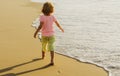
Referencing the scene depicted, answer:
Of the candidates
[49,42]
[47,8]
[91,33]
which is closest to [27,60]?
[49,42]

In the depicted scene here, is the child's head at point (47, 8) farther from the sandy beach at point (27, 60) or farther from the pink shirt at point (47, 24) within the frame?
the sandy beach at point (27, 60)

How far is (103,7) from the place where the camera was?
15.8 m

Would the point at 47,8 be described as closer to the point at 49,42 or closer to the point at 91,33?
the point at 49,42

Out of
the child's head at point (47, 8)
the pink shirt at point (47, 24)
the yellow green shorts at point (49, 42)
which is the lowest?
the yellow green shorts at point (49, 42)

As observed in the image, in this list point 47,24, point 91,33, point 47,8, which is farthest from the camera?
point 91,33

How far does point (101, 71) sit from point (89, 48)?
1.71m

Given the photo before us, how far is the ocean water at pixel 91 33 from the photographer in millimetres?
8195

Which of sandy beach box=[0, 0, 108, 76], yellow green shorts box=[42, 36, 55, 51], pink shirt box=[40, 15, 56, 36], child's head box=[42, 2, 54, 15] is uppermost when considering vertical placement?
child's head box=[42, 2, 54, 15]

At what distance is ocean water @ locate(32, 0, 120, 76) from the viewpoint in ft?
26.9

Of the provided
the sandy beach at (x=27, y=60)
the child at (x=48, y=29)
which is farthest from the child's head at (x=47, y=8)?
the sandy beach at (x=27, y=60)

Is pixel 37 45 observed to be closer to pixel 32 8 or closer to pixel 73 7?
pixel 32 8

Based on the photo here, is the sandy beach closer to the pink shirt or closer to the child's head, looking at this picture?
the pink shirt

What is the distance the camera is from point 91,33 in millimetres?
10586

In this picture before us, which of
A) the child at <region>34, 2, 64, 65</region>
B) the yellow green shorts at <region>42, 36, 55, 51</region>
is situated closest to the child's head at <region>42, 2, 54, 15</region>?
the child at <region>34, 2, 64, 65</region>
